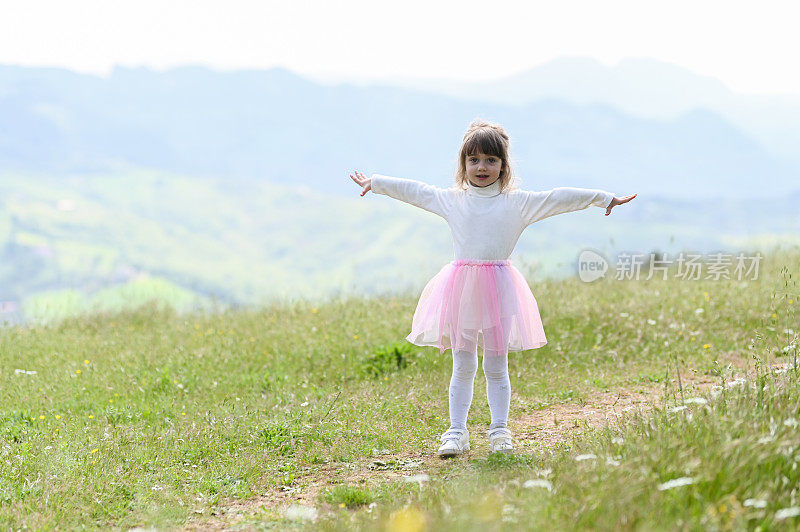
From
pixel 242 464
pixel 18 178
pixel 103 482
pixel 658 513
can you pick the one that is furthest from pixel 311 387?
pixel 18 178

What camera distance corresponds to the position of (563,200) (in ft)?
17.5

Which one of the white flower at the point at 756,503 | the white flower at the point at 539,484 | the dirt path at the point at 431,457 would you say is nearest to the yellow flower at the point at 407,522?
the white flower at the point at 539,484

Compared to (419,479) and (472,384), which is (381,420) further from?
(419,479)

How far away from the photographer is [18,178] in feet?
532

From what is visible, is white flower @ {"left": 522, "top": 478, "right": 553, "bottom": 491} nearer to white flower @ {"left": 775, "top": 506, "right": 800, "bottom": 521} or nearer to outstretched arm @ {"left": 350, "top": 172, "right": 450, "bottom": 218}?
white flower @ {"left": 775, "top": 506, "right": 800, "bottom": 521}

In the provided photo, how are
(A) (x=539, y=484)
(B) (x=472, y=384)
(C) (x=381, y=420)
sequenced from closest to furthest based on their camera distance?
(A) (x=539, y=484), (B) (x=472, y=384), (C) (x=381, y=420)

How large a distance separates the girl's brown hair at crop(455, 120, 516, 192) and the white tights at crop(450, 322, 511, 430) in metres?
1.26

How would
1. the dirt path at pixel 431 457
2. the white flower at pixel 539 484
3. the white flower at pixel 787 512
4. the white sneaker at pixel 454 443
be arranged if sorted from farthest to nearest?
the white sneaker at pixel 454 443 < the dirt path at pixel 431 457 < the white flower at pixel 539 484 < the white flower at pixel 787 512

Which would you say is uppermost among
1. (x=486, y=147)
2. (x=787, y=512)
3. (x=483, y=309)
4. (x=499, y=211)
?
(x=486, y=147)

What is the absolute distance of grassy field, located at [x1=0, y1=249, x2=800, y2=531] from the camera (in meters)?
3.48

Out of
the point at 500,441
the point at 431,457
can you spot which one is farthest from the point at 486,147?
the point at 431,457

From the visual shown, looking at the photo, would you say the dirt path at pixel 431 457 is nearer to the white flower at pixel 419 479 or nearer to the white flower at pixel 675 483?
the white flower at pixel 419 479

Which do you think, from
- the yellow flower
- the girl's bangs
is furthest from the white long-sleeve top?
the yellow flower

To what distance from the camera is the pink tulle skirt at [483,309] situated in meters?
5.38
